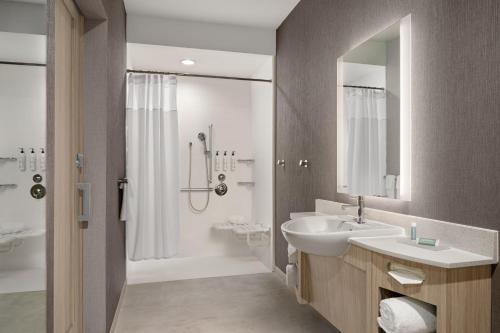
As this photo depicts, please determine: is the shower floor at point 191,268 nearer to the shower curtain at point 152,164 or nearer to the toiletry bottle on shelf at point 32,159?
the shower curtain at point 152,164

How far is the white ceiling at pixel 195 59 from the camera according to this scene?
339cm

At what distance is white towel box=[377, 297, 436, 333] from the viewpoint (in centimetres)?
135

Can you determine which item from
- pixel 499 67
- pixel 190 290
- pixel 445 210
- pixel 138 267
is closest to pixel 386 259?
pixel 445 210

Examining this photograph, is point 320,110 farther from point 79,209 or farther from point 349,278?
point 79,209

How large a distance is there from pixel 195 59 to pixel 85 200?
90.1 inches

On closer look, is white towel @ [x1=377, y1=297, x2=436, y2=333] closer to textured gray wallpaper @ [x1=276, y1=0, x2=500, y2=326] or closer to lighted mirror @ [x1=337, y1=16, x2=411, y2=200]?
textured gray wallpaper @ [x1=276, y1=0, x2=500, y2=326]

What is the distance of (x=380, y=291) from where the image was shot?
1530 millimetres

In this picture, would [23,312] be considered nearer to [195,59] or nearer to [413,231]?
[413,231]

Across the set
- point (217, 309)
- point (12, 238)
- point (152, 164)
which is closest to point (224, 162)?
point (152, 164)

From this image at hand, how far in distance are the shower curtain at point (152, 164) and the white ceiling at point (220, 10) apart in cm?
64

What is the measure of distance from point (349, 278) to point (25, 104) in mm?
1693

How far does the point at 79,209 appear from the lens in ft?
6.26

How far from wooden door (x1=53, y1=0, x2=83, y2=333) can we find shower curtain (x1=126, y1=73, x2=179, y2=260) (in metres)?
1.41

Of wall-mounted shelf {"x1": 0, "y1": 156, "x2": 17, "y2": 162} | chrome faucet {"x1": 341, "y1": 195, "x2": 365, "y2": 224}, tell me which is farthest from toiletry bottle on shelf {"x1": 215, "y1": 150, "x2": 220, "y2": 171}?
wall-mounted shelf {"x1": 0, "y1": 156, "x2": 17, "y2": 162}
